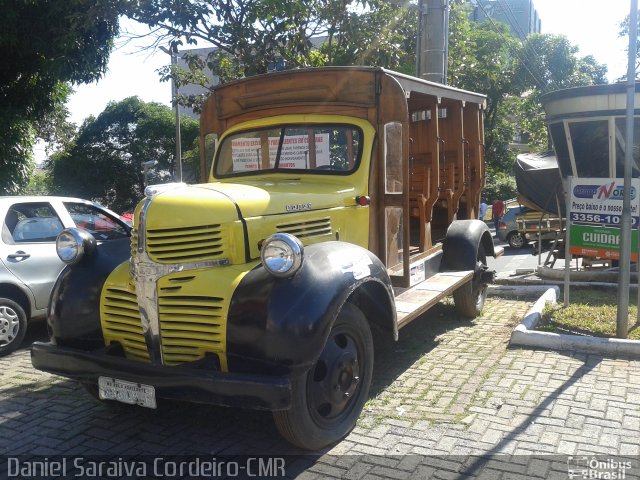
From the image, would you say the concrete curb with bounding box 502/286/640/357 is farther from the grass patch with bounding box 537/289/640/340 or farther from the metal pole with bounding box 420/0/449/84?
the metal pole with bounding box 420/0/449/84

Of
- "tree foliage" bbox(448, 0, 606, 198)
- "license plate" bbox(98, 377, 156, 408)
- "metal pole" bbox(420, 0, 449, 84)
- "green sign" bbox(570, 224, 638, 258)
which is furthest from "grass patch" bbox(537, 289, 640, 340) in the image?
"tree foliage" bbox(448, 0, 606, 198)

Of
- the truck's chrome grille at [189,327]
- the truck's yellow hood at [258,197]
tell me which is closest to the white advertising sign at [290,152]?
the truck's yellow hood at [258,197]

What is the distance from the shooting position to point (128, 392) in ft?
12.9

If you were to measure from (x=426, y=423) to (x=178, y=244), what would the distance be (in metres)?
2.16

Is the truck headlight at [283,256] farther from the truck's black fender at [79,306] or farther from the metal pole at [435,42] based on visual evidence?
the metal pole at [435,42]

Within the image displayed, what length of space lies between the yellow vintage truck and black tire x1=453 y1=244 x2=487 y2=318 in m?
0.94

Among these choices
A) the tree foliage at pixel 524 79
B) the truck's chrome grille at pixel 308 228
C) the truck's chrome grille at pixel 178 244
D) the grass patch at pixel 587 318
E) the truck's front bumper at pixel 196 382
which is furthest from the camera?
the tree foliage at pixel 524 79

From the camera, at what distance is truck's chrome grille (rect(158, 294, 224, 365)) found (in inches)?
155

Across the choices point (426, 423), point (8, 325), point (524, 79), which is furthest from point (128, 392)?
point (524, 79)

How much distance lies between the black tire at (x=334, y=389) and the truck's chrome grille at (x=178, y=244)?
1.00 metres

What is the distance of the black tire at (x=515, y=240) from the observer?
18805mm

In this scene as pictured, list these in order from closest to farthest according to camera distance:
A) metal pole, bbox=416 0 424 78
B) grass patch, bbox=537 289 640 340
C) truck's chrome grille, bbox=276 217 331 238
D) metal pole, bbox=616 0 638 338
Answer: truck's chrome grille, bbox=276 217 331 238
metal pole, bbox=616 0 638 338
grass patch, bbox=537 289 640 340
metal pole, bbox=416 0 424 78

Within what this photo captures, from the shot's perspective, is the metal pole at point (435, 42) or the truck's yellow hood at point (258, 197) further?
the metal pole at point (435, 42)

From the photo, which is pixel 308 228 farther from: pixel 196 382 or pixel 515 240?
pixel 515 240
